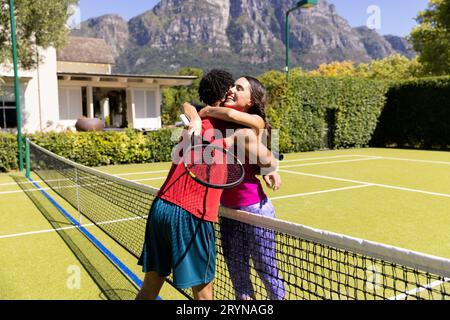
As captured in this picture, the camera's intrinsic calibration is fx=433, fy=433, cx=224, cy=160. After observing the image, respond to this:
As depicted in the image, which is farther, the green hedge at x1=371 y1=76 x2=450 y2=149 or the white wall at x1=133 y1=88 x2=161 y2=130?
the white wall at x1=133 y1=88 x2=161 y2=130

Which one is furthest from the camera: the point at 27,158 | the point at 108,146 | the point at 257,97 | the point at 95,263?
the point at 108,146

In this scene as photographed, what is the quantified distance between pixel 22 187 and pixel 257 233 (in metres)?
10.4

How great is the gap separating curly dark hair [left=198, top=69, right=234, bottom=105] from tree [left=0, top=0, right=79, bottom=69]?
15342 millimetres

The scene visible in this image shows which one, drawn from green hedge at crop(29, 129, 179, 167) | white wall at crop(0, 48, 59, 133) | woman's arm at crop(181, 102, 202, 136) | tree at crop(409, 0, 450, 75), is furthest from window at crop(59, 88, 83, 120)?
tree at crop(409, 0, 450, 75)

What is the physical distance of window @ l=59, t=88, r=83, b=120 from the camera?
A: 2541 cm

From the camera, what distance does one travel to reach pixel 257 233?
3283mm

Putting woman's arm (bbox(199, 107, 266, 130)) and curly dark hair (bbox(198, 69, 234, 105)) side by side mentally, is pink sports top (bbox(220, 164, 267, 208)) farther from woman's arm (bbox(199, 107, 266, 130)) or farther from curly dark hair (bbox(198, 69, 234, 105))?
curly dark hair (bbox(198, 69, 234, 105))

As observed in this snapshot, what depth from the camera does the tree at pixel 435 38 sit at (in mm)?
36156

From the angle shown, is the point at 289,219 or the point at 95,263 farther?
the point at 289,219

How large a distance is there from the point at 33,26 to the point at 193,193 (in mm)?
16533

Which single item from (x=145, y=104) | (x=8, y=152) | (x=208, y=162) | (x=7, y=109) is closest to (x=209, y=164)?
(x=208, y=162)

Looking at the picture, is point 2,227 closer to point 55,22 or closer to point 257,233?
point 257,233

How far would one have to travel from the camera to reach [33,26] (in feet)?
54.5

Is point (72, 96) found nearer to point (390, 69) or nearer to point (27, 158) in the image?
point (27, 158)
